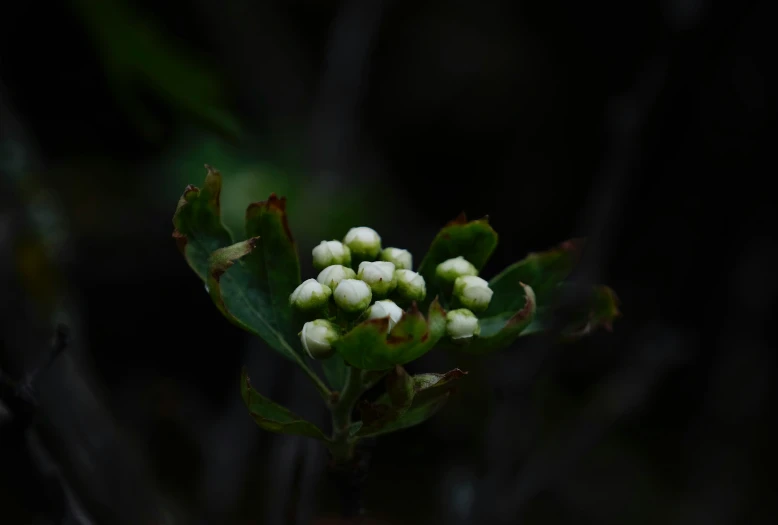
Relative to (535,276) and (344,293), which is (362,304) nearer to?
(344,293)

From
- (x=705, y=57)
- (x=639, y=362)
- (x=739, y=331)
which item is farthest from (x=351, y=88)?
(x=739, y=331)

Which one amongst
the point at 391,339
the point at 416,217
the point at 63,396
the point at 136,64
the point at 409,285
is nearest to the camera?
the point at 391,339

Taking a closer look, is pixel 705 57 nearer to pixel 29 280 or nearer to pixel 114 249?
pixel 29 280

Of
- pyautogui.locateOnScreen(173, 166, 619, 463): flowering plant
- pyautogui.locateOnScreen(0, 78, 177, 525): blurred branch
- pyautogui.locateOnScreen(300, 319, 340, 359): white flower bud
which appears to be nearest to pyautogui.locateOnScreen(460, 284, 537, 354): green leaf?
pyautogui.locateOnScreen(173, 166, 619, 463): flowering plant

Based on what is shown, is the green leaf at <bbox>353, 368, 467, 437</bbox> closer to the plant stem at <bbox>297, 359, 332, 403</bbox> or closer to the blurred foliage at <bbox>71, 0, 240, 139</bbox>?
the plant stem at <bbox>297, 359, 332, 403</bbox>

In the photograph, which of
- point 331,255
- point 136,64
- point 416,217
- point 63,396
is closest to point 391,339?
point 331,255

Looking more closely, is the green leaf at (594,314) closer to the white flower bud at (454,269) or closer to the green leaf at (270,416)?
the white flower bud at (454,269)

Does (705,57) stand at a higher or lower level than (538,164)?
higher
